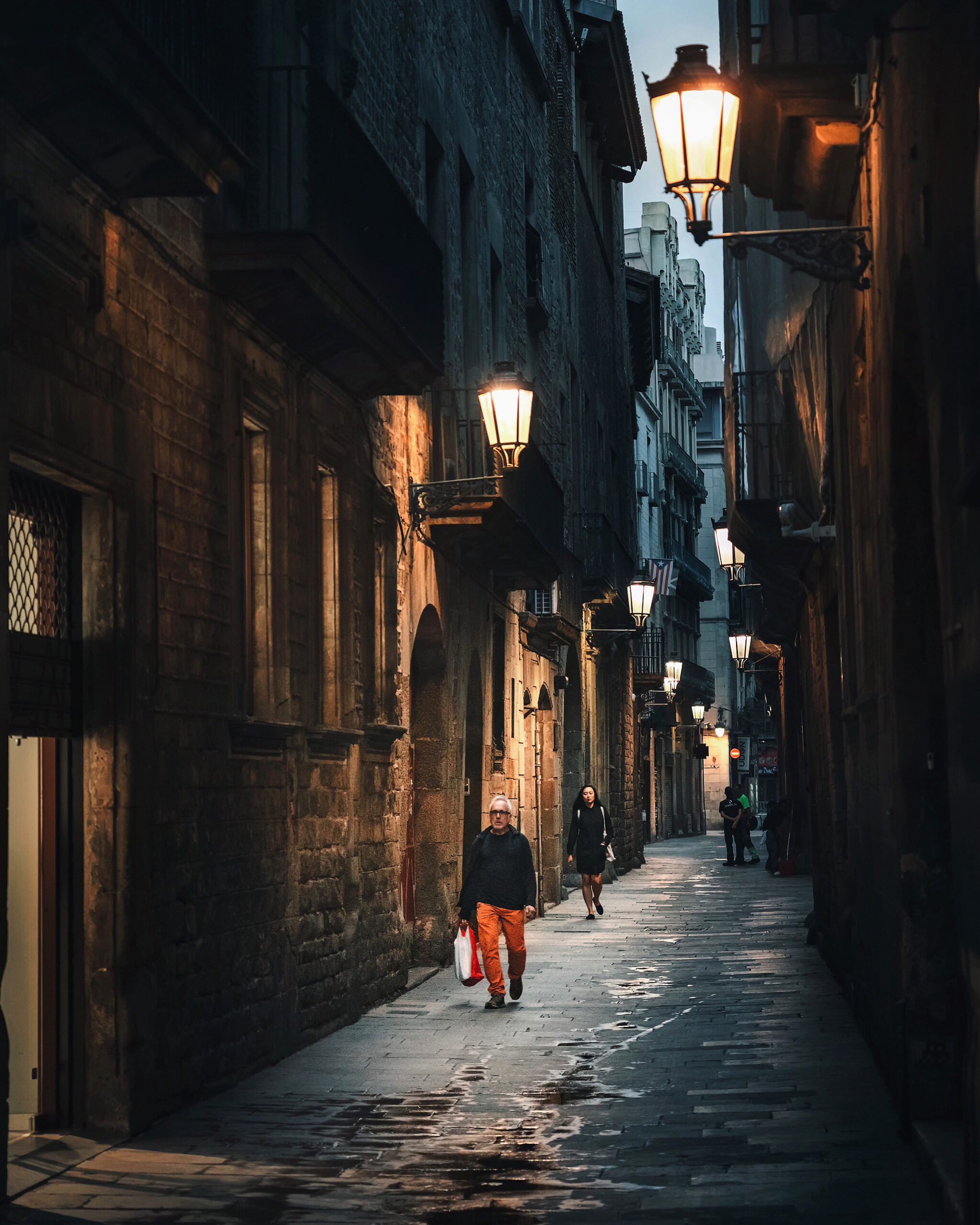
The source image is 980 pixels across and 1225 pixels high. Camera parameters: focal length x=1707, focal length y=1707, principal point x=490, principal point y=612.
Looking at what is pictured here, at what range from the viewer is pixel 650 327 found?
4091 centimetres

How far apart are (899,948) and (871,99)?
405 centimetres

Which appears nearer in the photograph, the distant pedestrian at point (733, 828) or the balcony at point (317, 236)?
the balcony at point (317, 236)

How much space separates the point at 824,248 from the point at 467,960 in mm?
6256

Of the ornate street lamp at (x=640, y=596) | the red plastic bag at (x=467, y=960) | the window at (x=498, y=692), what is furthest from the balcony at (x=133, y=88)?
the ornate street lamp at (x=640, y=596)

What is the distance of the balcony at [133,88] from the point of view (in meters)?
6.25

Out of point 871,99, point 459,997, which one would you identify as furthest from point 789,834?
point 871,99

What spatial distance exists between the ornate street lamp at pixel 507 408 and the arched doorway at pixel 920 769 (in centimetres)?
638

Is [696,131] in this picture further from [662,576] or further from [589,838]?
[662,576]

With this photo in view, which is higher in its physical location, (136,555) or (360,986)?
(136,555)

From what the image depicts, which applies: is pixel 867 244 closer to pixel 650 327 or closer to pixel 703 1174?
pixel 703 1174

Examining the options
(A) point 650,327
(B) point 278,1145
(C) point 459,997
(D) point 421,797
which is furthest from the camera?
(A) point 650,327

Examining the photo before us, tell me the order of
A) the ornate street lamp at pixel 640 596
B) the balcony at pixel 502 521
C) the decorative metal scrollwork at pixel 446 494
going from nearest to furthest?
1. the decorative metal scrollwork at pixel 446 494
2. the balcony at pixel 502 521
3. the ornate street lamp at pixel 640 596

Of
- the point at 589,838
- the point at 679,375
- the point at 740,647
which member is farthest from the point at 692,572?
the point at 589,838

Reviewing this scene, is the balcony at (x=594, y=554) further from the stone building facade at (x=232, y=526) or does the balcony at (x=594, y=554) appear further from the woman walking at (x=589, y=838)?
the stone building facade at (x=232, y=526)
